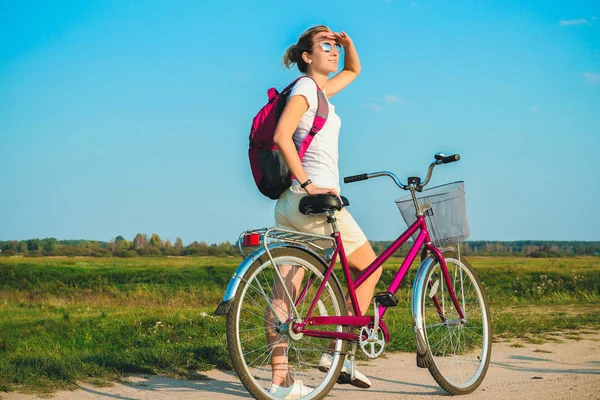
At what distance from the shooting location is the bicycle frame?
13.5 feet

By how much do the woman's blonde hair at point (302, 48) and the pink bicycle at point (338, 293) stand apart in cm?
84

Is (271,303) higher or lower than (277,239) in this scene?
lower

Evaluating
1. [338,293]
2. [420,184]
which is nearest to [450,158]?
[420,184]

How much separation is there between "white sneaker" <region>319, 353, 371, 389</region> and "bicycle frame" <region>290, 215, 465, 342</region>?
0.26 metres

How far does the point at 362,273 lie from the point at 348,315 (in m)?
0.29

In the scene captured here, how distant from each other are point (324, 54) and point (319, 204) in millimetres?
1052

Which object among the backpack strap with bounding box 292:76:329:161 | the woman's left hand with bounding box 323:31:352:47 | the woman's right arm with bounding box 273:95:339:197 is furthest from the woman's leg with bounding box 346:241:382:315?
the woman's left hand with bounding box 323:31:352:47

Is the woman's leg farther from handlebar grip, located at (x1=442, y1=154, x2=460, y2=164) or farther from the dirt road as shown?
handlebar grip, located at (x1=442, y1=154, x2=460, y2=164)

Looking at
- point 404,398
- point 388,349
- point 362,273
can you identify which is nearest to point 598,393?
point 404,398

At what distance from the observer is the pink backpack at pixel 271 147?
412 cm

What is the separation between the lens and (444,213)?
4758 mm

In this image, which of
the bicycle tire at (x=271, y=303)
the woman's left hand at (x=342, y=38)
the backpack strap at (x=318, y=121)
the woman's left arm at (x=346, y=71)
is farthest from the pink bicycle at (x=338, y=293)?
the woman's left hand at (x=342, y=38)

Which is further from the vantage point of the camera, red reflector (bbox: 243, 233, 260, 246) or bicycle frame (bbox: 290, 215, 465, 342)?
bicycle frame (bbox: 290, 215, 465, 342)

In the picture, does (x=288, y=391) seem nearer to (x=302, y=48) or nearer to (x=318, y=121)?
(x=318, y=121)
